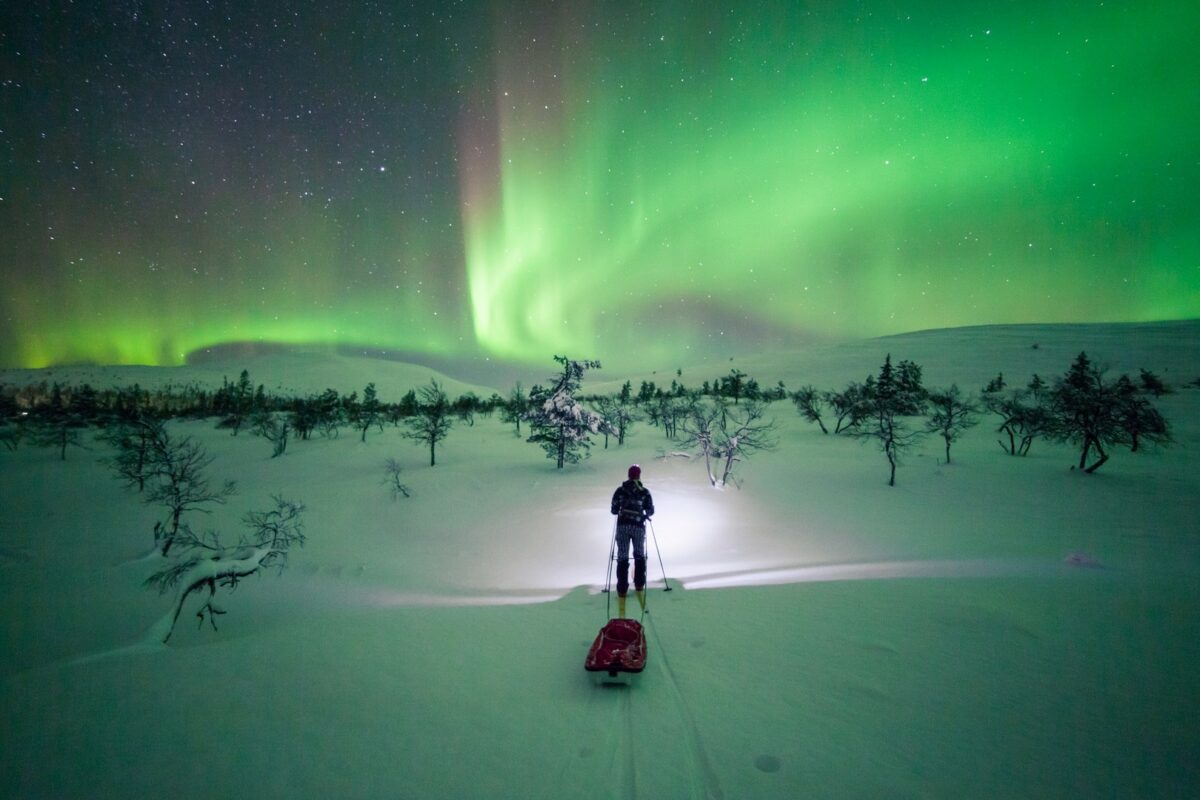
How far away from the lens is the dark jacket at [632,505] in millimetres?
8398

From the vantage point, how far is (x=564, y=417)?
102 feet

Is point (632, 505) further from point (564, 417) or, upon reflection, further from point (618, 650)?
point (564, 417)

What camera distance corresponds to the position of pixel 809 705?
500 centimetres

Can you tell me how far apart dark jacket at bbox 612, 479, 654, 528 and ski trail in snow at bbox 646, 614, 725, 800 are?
2432 millimetres

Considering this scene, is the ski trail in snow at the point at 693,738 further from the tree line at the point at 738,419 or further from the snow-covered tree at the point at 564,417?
the snow-covered tree at the point at 564,417

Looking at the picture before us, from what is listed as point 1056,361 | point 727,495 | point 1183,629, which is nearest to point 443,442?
point 727,495

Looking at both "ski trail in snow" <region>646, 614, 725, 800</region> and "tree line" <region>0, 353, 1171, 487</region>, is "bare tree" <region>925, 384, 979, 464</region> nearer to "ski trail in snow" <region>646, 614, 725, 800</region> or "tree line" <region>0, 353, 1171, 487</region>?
"tree line" <region>0, 353, 1171, 487</region>

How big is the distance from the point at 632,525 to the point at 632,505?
1.32ft

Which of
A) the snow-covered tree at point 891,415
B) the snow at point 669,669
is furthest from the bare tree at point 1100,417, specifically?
the snow-covered tree at point 891,415

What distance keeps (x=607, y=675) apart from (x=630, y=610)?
246cm

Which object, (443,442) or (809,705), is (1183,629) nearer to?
(809,705)

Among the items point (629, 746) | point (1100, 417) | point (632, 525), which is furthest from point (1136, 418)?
point (629, 746)

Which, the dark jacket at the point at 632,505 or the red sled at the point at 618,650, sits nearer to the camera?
the red sled at the point at 618,650

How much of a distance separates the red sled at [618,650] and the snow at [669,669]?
1.06ft
